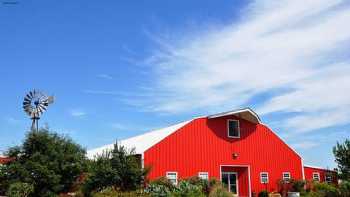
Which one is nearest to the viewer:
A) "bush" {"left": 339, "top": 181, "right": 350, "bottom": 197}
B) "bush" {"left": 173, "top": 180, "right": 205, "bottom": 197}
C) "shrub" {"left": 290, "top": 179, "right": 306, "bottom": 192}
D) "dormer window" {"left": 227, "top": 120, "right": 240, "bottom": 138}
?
"bush" {"left": 173, "top": 180, "right": 205, "bottom": 197}

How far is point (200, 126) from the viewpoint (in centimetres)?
2975

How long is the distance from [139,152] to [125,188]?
395cm

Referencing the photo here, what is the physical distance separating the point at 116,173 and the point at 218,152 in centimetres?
925

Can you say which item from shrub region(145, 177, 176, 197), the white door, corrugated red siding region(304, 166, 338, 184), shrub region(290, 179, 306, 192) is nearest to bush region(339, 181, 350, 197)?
shrub region(290, 179, 306, 192)

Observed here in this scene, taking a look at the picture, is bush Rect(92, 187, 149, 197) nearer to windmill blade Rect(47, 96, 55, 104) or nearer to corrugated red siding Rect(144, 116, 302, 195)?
corrugated red siding Rect(144, 116, 302, 195)

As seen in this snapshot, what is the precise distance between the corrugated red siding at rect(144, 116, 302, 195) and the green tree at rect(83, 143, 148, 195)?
2.86 metres

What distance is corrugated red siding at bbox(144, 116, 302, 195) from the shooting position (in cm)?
2789

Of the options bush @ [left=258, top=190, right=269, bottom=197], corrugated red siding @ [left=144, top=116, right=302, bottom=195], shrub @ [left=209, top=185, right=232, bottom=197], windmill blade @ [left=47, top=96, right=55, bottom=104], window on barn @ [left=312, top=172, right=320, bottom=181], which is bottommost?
bush @ [left=258, top=190, right=269, bottom=197]

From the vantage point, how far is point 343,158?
36.3 metres

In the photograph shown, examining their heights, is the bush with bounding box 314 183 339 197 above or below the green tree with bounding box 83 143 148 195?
below

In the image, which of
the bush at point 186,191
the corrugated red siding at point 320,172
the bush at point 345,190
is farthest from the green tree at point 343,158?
the bush at point 186,191

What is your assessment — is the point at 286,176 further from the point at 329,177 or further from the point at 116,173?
the point at 116,173

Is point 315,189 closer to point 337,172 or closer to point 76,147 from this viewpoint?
point 337,172

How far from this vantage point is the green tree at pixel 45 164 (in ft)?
76.2
